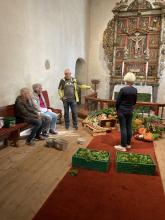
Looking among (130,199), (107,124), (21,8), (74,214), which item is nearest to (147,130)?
(107,124)

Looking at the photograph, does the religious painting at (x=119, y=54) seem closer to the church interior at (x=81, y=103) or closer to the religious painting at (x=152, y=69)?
the church interior at (x=81, y=103)

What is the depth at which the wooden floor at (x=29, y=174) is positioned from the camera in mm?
2746

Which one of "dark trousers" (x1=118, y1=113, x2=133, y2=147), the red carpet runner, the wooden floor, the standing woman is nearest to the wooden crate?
the wooden floor

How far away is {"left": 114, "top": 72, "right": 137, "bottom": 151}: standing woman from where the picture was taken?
4.37 meters

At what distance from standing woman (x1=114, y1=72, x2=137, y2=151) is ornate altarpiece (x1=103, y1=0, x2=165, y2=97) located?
530 cm

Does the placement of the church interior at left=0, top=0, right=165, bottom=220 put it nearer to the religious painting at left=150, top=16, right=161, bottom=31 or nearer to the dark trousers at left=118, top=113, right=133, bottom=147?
the religious painting at left=150, top=16, right=161, bottom=31

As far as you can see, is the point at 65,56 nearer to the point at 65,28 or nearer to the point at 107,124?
the point at 65,28

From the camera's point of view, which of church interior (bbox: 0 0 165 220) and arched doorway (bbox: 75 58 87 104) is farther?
arched doorway (bbox: 75 58 87 104)

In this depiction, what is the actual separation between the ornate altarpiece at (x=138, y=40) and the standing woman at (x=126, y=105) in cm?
530

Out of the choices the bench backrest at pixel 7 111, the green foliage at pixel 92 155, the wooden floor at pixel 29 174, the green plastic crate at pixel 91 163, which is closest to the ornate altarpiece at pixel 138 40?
the wooden floor at pixel 29 174

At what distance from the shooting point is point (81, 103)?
35.0 feet

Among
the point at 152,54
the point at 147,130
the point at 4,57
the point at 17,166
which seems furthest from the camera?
the point at 152,54

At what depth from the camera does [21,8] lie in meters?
5.35

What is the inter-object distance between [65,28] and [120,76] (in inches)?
132
